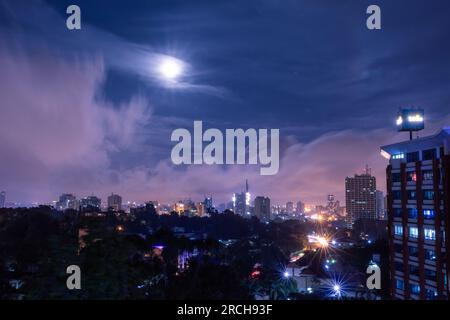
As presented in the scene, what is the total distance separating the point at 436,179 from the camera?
67.8ft

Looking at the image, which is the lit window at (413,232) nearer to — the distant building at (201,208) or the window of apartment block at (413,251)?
the window of apartment block at (413,251)

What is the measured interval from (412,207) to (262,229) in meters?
50.8

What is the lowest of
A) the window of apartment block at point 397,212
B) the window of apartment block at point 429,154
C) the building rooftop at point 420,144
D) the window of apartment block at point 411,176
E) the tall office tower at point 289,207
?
the tall office tower at point 289,207

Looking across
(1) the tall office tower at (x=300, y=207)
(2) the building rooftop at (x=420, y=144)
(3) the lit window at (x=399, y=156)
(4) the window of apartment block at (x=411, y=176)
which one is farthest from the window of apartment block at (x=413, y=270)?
(1) the tall office tower at (x=300, y=207)

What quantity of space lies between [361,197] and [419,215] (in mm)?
87261

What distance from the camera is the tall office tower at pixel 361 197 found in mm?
98875

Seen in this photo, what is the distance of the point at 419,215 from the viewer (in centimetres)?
2208

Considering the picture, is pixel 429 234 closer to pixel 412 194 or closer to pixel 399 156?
pixel 412 194

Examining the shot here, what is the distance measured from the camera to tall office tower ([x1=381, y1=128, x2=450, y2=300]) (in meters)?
20.1

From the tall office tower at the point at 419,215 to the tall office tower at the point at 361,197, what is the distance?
248ft

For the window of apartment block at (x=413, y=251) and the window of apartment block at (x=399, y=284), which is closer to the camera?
the window of apartment block at (x=413, y=251)

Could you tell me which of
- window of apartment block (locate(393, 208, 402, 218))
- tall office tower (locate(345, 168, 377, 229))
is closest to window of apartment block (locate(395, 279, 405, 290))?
window of apartment block (locate(393, 208, 402, 218))
